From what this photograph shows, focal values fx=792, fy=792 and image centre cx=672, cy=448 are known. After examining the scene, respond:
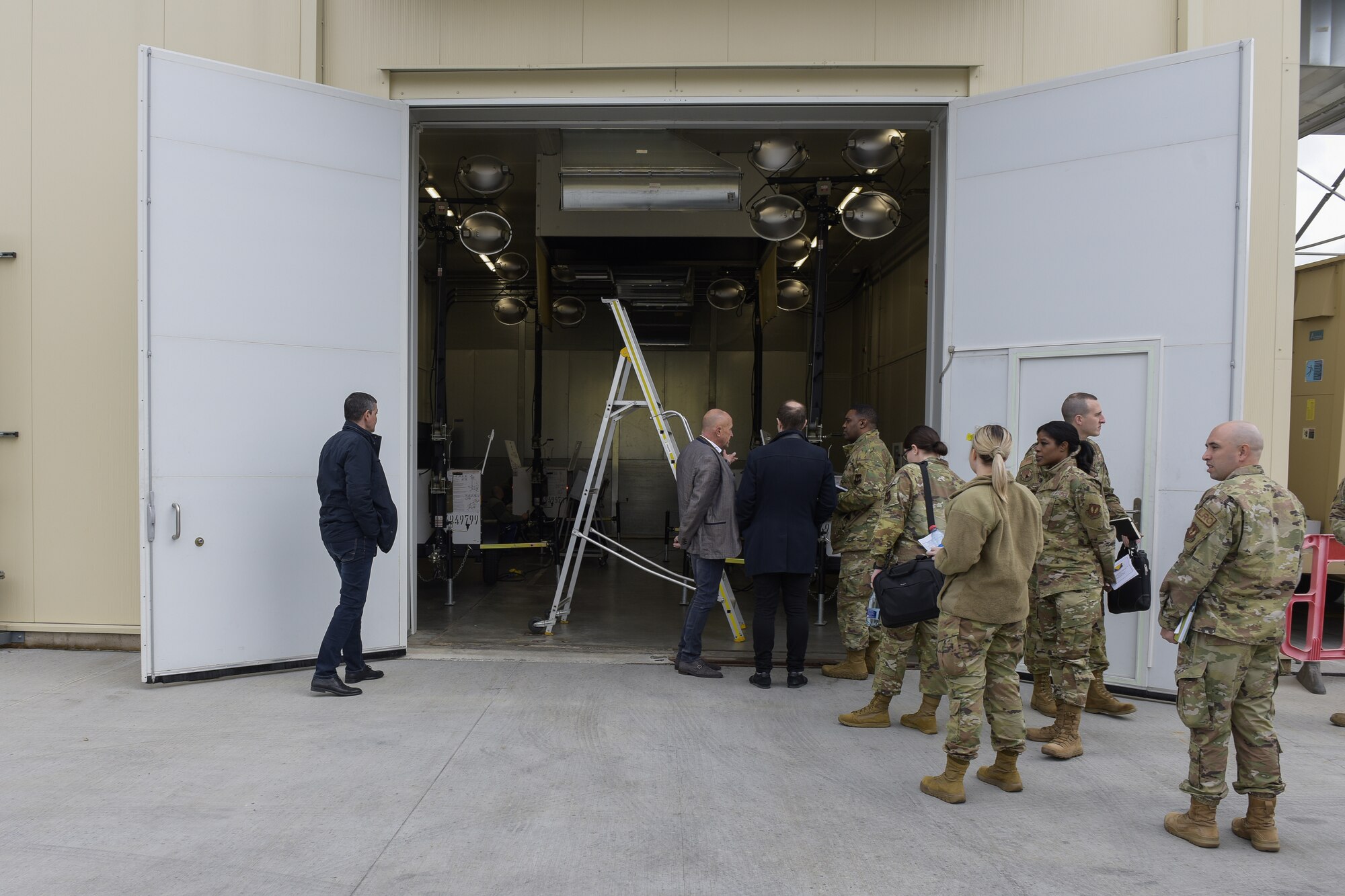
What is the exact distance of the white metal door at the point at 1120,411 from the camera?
4.60 meters

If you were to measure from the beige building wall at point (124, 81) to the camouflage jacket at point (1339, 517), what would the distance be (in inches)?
121

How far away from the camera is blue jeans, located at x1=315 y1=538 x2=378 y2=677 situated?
4.49 metres

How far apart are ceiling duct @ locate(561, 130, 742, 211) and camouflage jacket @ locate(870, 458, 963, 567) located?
3.56 metres

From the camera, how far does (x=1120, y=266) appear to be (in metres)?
4.74

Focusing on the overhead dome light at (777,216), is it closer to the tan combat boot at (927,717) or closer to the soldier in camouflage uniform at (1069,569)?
the soldier in camouflage uniform at (1069,569)

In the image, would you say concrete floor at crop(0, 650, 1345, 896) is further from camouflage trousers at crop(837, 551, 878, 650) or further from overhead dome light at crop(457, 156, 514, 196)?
overhead dome light at crop(457, 156, 514, 196)

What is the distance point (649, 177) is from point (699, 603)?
3738 millimetres

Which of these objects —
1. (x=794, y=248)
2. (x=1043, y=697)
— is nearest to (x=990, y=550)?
(x=1043, y=697)

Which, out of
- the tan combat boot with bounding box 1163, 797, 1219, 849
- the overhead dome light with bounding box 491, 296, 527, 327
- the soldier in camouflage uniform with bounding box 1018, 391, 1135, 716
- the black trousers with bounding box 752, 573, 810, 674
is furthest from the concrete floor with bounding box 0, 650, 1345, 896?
the overhead dome light with bounding box 491, 296, 527, 327

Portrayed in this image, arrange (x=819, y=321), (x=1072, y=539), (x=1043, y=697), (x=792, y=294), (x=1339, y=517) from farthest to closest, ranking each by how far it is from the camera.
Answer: (x=792, y=294) < (x=819, y=321) < (x=1339, y=517) < (x=1043, y=697) < (x=1072, y=539)

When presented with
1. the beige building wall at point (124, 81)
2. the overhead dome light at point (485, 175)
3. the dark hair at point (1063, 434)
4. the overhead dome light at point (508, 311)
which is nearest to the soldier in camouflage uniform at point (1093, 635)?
the dark hair at point (1063, 434)

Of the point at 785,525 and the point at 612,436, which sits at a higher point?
the point at 612,436

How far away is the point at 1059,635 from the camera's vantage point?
3.86 meters

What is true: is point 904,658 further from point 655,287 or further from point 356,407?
point 655,287
